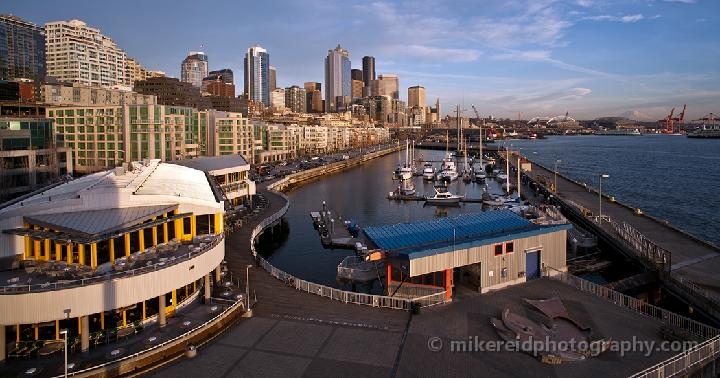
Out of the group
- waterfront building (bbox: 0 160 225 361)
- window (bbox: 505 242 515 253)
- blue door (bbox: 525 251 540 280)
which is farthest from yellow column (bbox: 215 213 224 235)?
blue door (bbox: 525 251 540 280)

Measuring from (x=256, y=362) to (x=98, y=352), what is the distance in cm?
358

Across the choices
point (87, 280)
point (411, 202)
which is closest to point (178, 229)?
point (87, 280)

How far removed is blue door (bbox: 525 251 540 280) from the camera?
16422 millimetres

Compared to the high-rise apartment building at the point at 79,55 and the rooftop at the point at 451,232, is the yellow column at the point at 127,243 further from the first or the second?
the high-rise apartment building at the point at 79,55

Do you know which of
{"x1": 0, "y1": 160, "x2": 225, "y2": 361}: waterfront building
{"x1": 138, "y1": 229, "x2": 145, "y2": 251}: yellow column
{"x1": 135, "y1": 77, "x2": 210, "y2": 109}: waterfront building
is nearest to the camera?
{"x1": 0, "y1": 160, "x2": 225, "y2": 361}: waterfront building

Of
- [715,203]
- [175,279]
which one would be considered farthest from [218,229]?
[715,203]

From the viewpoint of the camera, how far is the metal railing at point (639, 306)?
1312cm

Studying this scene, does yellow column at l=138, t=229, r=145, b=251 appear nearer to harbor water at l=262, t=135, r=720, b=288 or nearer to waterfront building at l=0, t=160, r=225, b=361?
waterfront building at l=0, t=160, r=225, b=361

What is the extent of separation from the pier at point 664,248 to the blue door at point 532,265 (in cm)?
481

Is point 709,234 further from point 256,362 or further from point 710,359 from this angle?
point 256,362

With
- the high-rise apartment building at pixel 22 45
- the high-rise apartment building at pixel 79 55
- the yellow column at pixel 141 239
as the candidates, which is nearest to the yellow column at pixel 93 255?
the yellow column at pixel 141 239

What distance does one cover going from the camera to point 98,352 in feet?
37.1

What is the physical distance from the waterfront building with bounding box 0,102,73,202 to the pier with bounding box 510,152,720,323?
35.5m

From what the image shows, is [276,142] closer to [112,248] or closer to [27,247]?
[27,247]
